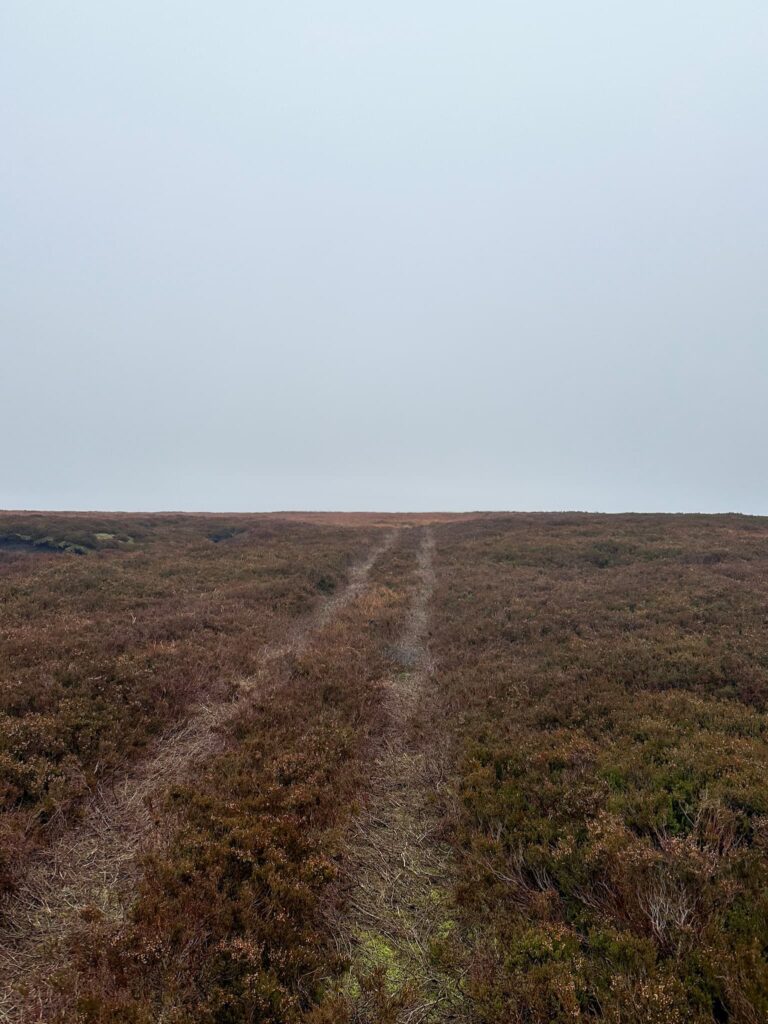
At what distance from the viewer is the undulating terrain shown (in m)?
4.82

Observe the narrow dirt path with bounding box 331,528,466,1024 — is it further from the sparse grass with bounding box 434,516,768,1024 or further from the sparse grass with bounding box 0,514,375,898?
the sparse grass with bounding box 0,514,375,898

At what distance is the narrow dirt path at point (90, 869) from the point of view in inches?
200

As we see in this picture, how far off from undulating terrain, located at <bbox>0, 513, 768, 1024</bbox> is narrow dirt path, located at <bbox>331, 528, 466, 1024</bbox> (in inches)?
1.4

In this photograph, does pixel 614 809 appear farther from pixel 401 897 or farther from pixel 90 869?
pixel 90 869

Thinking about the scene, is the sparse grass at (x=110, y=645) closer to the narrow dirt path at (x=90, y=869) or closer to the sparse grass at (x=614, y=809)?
the narrow dirt path at (x=90, y=869)

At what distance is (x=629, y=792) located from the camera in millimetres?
7492

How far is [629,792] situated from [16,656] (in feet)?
47.9

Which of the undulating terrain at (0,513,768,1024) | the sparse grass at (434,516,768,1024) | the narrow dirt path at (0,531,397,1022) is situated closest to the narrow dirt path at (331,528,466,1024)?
the undulating terrain at (0,513,768,1024)

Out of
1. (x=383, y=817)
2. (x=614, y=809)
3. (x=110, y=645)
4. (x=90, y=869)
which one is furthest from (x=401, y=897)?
(x=110, y=645)

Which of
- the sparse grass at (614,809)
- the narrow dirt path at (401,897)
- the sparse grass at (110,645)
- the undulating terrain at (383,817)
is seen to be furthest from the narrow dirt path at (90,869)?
the sparse grass at (614,809)

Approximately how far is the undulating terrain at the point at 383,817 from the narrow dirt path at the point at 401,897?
4 cm

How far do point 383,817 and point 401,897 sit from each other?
170 centimetres

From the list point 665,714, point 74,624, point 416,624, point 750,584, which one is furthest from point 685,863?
point 750,584

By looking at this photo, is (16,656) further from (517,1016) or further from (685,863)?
(685,863)
